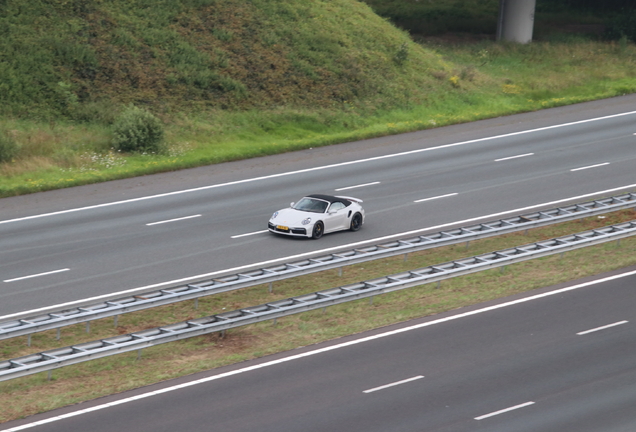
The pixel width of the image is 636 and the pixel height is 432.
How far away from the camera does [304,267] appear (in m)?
21.2

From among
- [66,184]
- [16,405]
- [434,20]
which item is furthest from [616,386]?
[434,20]

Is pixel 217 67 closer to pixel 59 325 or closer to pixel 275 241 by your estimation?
pixel 275 241

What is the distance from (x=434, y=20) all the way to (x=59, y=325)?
47352mm

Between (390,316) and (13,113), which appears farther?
(13,113)

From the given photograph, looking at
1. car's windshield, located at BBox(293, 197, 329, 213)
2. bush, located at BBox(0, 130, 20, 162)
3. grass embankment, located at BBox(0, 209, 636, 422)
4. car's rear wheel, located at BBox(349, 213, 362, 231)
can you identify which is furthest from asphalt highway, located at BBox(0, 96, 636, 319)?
bush, located at BBox(0, 130, 20, 162)

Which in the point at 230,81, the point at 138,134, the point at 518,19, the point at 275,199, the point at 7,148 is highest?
the point at 518,19

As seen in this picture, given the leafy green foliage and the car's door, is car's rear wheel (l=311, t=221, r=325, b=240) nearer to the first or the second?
the car's door

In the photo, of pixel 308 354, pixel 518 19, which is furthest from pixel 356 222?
pixel 518 19

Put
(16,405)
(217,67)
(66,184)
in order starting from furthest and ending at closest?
(217,67) < (66,184) < (16,405)

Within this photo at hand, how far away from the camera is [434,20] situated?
2378 inches

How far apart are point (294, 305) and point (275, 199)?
11062 millimetres

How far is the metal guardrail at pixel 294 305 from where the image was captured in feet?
52.4

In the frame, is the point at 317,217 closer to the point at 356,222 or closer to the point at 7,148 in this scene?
the point at 356,222

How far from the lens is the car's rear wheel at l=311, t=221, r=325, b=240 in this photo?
83.7 feet
